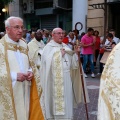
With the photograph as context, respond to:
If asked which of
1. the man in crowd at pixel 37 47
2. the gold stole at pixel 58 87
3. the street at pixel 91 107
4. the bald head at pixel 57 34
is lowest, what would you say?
the street at pixel 91 107

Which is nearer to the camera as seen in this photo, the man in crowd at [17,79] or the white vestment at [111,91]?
the white vestment at [111,91]

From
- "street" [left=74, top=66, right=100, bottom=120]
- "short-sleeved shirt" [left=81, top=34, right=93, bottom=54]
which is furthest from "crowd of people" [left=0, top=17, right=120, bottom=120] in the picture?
"short-sleeved shirt" [left=81, top=34, right=93, bottom=54]

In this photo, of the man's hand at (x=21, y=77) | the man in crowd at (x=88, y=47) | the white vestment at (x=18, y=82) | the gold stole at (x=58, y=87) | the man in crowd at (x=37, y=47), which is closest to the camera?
the man's hand at (x=21, y=77)

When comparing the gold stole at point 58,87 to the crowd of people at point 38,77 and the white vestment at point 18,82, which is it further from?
the white vestment at point 18,82

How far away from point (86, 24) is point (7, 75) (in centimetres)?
1319

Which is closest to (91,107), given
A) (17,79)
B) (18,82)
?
(18,82)

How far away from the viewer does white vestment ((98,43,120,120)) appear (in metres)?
2.57

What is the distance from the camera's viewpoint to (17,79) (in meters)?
4.11

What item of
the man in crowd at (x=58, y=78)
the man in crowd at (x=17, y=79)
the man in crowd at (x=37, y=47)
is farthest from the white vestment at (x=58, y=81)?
the man in crowd at (x=37, y=47)

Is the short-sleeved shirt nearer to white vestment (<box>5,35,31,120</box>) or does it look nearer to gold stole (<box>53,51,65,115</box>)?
gold stole (<box>53,51,65,115</box>)

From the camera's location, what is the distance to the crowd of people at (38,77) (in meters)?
4.16

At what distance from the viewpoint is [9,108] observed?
4.16 meters

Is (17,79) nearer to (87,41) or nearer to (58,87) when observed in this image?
(58,87)

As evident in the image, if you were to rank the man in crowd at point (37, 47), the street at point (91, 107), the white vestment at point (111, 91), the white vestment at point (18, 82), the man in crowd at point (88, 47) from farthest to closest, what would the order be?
1. the man in crowd at point (88, 47)
2. the man in crowd at point (37, 47)
3. the street at point (91, 107)
4. the white vestment at point (18, 82)
5. the white vestment at point (111, 91)
